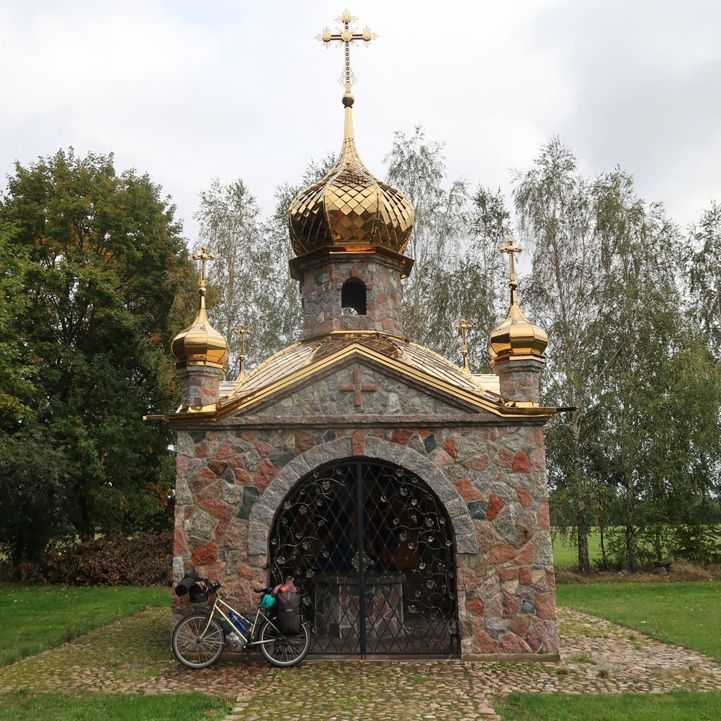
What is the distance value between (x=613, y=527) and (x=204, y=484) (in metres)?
12.6

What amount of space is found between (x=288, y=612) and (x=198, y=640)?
3.29 feet

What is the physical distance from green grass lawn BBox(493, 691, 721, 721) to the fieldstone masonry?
1.42m

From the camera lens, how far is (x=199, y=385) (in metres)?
8.23

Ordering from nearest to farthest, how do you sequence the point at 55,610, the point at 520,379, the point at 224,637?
1. the point at 224,637
2. the point at 520,379
3. the point at 55,610

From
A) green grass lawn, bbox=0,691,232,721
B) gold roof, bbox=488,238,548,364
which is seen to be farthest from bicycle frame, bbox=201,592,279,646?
gold roof, bbox=488,238,548,364

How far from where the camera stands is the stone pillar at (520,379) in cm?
808

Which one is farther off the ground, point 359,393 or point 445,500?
point 359,393

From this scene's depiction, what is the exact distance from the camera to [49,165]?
1888 centimetres

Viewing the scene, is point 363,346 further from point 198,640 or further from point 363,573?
point 198,640

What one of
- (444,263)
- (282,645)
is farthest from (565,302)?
(282,645)

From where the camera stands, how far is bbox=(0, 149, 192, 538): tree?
17.0 meters

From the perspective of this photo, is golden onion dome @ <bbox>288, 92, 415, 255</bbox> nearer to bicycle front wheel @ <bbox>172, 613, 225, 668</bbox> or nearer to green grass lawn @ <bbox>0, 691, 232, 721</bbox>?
bicycle front wheel @ <bbox>172, 613, 225, 668</bbox>

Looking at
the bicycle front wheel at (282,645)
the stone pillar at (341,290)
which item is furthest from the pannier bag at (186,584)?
the stone pillar at (341,290)

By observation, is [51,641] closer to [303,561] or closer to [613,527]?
[303,561]
